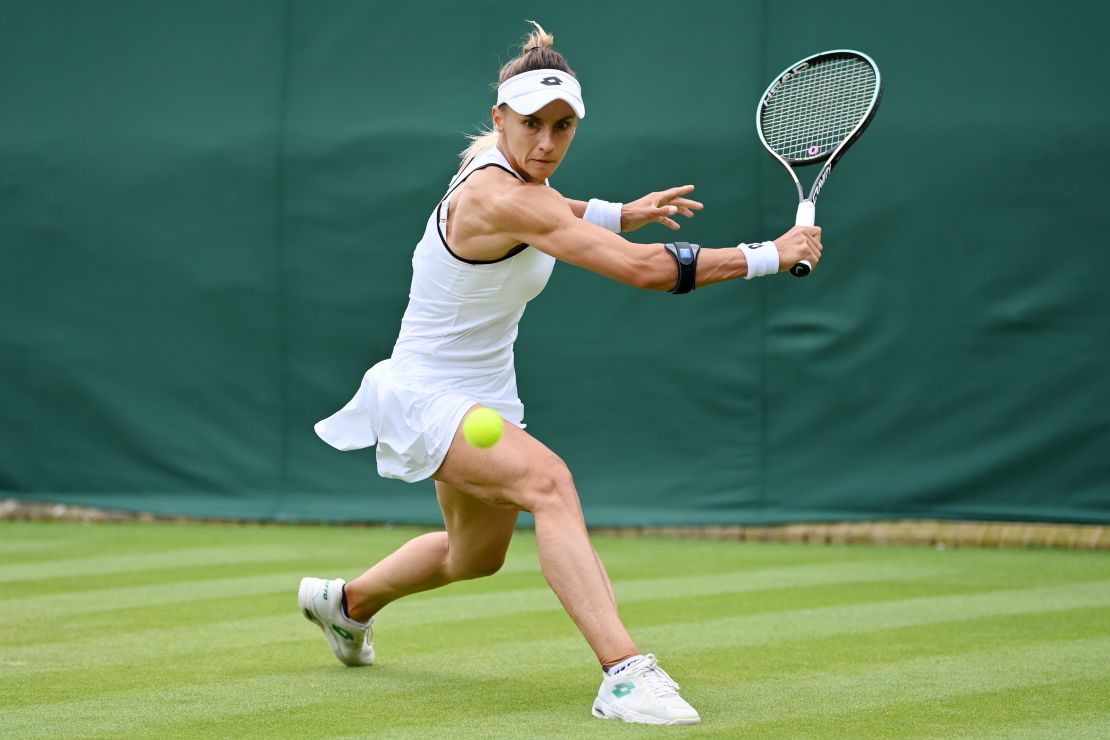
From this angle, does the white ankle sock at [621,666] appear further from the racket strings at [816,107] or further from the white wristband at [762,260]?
the racket strings at [816,107]

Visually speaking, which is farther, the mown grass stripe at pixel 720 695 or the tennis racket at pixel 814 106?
the tennis racket at pixel 814 106

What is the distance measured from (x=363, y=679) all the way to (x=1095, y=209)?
4.79 m

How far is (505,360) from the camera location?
13.7ft

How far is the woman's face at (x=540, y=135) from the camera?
3859mm

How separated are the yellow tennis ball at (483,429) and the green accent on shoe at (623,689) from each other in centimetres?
66

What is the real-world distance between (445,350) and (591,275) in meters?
4.22

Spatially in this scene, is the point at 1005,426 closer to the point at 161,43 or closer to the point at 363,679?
the point at 363,679

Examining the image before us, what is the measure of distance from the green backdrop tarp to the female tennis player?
3.78m

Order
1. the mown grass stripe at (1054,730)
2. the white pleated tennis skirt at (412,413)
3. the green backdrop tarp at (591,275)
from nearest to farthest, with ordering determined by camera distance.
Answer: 1. the mown grass stripe at (1054,730)
2. the white pleated tennis skirt at (412,413)
3. the green backdrop tarp at (591,275)

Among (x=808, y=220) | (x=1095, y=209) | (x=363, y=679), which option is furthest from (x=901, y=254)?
(x=363, y=679)

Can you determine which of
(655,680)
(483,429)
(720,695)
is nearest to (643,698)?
(655,680)

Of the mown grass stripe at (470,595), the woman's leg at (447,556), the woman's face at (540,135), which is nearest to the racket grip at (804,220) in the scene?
the woman's face at (540,135)

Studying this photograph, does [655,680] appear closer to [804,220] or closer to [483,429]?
[483,429]

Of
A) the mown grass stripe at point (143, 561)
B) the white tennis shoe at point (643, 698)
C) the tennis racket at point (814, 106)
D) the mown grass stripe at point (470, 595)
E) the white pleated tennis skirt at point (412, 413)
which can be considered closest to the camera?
the white tennis shoe at point (643, 698)
